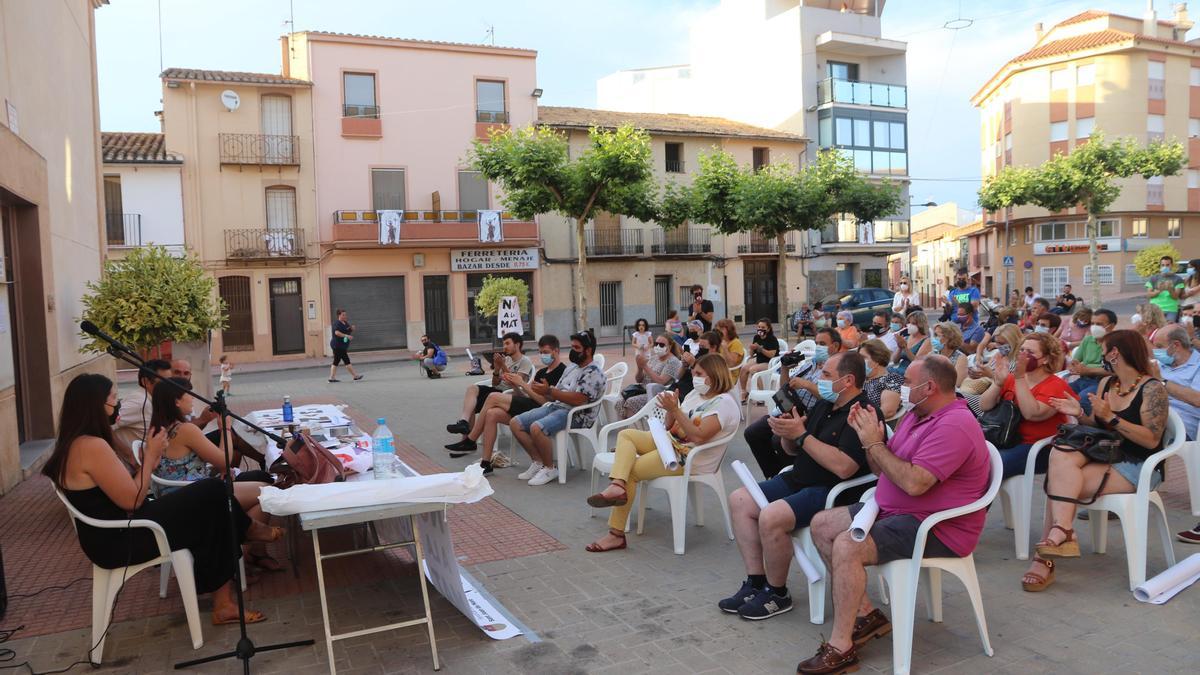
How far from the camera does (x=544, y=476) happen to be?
7391 millimetres

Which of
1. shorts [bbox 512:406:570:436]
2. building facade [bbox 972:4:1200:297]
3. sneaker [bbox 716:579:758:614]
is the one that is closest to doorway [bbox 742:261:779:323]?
building facade [bbox 972:4:1200:297]

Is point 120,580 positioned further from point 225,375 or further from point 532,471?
point 225,375

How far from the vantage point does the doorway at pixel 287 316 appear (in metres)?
27.4

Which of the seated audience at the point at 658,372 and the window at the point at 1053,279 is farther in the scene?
the window at the point at 1053,279

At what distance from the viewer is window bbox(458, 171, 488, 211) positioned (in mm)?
29828

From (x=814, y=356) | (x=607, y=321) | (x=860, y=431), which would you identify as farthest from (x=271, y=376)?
(x=860, y=431)

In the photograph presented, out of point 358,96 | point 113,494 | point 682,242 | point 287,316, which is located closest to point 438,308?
point 287,316

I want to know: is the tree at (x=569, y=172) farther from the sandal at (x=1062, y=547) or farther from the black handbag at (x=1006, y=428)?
the sandal at (x=1062, y=547)

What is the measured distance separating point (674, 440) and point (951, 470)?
2224mm

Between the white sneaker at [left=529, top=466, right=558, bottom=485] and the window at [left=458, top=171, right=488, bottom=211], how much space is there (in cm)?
2347

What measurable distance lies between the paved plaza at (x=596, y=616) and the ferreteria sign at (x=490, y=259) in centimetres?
2384

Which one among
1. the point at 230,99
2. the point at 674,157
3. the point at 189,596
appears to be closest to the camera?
the point at 189,596

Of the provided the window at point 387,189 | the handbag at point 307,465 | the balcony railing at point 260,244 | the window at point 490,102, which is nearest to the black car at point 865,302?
the window at point 490,102

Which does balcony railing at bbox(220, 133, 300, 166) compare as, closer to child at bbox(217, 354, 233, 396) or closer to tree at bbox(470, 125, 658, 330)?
tree at bbox(470, 125, 658, 330)
